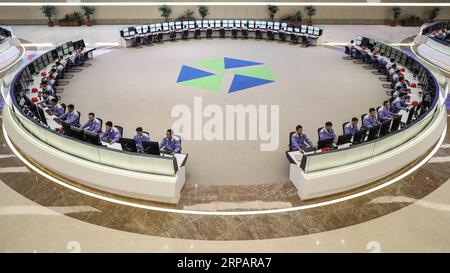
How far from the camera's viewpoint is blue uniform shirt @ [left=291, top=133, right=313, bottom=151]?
720 cm

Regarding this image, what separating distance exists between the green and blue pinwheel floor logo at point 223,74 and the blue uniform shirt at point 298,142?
434 cm

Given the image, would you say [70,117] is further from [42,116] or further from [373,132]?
[373,132]

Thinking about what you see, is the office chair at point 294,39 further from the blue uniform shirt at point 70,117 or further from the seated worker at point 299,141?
the blue uniform shirt at point 70,117

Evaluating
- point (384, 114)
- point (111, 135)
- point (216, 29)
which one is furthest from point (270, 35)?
point (111, 135)

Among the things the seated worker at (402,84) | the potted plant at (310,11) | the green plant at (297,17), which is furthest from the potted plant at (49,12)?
the seated worker at (402,84)

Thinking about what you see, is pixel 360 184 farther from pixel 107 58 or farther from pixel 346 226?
pixel 107 58

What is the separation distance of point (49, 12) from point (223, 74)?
472 inches

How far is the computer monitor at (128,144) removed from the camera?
21.5ft

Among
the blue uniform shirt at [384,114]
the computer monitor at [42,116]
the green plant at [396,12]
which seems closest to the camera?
the computer monitor at [42,116]

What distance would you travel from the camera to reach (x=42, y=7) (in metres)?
19.6

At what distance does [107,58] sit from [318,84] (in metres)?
8.06

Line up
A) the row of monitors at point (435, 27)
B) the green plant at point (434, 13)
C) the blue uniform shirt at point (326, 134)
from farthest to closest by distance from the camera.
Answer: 1. the green plant at point (434, 13)
2. the row of monitors at point (435, 27)
3. the blue uniform shirt at point (326, 134)
